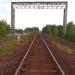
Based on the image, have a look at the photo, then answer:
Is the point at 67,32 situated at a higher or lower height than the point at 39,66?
higher

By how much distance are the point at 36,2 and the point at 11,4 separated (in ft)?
18.1

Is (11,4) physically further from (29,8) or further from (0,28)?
(0,28)

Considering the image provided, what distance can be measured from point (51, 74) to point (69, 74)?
814mm

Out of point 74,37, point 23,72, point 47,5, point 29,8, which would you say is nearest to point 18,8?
point 29,8

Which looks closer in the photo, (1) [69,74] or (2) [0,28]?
(1) [69,74]

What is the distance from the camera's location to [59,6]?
59.7m

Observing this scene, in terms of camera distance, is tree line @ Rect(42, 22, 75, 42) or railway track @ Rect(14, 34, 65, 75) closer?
railway track @ Rect(14, 34, 65, 75)

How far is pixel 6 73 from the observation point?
11617 mm

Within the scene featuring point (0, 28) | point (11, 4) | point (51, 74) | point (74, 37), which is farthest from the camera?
point (0, 28)

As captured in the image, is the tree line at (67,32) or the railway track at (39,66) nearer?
the railway track at (39,66)

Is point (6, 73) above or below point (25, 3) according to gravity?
below

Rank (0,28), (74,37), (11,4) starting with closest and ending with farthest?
(74,37) → (11,4) → (0,28)

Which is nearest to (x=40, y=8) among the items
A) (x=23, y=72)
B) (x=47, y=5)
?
(x=47, y=5)

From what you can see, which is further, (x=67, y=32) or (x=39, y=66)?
(x=67, y=32)
